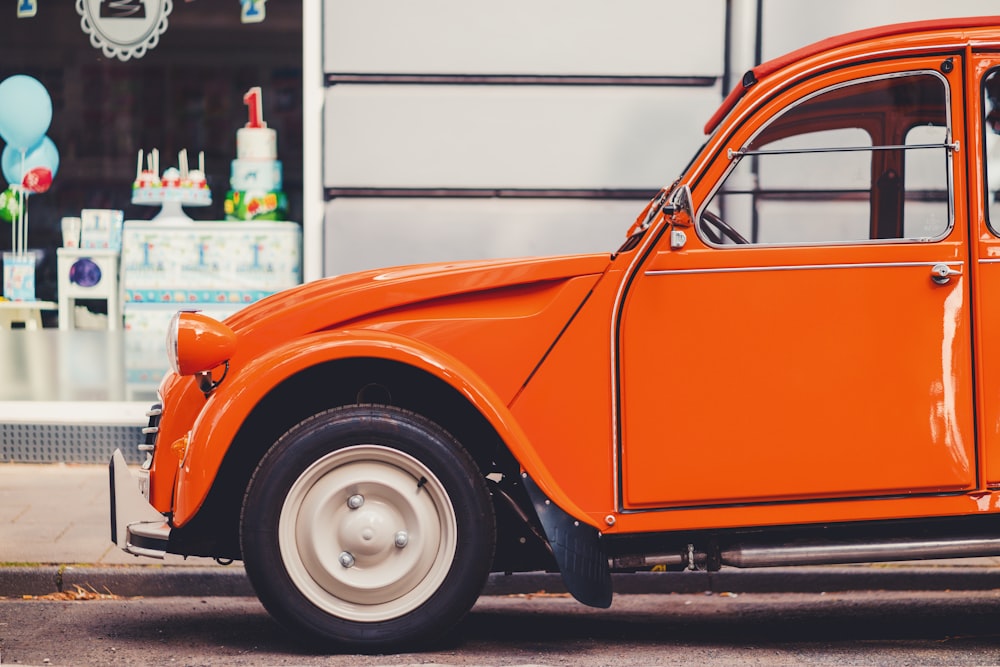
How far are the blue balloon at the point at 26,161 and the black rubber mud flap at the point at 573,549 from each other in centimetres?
584

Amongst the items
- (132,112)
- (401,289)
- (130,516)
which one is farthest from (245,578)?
(132,112)

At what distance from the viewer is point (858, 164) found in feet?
14.5

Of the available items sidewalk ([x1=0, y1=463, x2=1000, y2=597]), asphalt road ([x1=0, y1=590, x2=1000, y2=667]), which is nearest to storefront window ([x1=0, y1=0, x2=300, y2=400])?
sidewalk ([x1=0, y1=463, x2=1000, y2=597])

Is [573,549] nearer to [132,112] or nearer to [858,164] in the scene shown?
[858,164]

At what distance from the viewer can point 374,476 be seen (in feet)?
13.9

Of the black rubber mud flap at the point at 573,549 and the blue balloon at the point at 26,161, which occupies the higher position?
the blue balloon at the point at 26,161

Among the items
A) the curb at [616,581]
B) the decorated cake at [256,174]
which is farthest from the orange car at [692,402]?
the decorated cake at [256,174]

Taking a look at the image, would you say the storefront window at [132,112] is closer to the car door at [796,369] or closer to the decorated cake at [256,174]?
the decorated cake at [256,174]

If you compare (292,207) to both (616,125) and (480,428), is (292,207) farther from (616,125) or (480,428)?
(480,428)

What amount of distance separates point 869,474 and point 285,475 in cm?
193

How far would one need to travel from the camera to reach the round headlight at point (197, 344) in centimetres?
419

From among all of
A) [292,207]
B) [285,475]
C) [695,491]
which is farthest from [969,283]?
[292,207]

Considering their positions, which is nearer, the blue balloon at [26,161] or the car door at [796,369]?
the car door at [796,369]

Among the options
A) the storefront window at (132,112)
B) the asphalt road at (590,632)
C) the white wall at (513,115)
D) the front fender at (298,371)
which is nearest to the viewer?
the front fender at (298,371)
